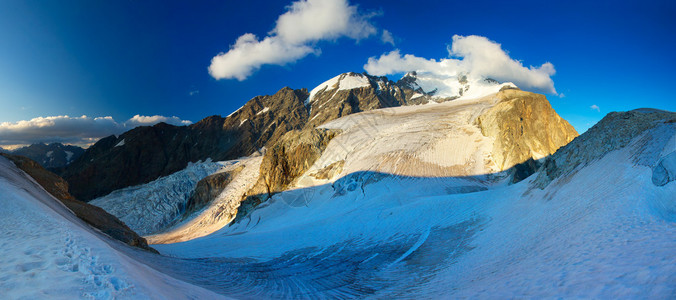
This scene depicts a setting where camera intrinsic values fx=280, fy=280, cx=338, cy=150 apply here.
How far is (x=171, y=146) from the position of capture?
73.3m

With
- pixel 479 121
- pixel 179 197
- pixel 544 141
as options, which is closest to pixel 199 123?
pixel 179 197

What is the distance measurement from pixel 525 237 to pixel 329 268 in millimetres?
5778

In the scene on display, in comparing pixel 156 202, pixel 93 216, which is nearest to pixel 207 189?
pixel 156 202

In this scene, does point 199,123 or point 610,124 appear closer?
point 610,124

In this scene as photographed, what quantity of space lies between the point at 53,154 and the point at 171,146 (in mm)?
130627

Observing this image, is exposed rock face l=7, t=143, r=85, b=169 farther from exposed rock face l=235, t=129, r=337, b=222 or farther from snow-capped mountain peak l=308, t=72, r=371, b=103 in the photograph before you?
exposed rock face l=235, t=129, r=337, b=222

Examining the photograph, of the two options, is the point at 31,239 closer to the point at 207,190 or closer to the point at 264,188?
the point at 264,188

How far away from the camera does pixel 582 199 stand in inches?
291

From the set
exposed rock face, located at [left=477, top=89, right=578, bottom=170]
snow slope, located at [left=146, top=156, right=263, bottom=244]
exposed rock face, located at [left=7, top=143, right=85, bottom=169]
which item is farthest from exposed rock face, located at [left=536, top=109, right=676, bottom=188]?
exposed rock face, located at [left=7, top=143, right=85, bottom=169]

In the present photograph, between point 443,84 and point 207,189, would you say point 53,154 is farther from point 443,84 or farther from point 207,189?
point 443,84

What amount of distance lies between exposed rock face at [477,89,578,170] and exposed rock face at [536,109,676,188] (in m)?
11.8

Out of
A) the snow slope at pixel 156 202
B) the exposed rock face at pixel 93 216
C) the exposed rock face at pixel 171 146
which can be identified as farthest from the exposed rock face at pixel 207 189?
the exposed rock face at pixel 93 216

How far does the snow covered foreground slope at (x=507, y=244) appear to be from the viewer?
13.4 feet

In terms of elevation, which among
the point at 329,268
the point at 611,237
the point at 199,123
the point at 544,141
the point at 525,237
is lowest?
the point at 329,268
